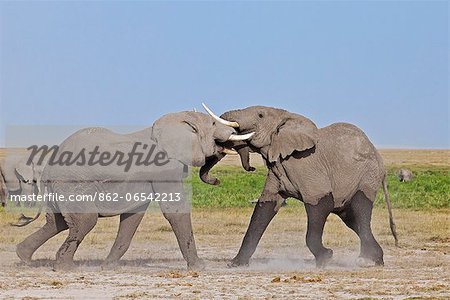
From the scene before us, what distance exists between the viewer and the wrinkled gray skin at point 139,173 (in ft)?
45.5

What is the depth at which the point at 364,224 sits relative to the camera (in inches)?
602

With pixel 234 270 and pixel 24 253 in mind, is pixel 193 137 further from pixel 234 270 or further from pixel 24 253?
pixel 24 253

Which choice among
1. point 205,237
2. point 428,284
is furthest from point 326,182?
point 205,237

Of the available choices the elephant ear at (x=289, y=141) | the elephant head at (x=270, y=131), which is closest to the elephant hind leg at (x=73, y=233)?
the elephant head at (x=270, y=131)

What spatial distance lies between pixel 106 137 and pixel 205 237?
21.9ft

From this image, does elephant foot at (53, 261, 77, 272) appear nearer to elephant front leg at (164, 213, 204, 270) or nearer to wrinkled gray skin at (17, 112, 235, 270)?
wrinkled gray skin at (17, 112, 235, 270)

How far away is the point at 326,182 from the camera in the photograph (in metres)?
14.8

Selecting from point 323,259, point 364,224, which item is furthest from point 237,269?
point 364,224

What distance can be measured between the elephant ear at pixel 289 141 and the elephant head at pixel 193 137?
492 millimetres

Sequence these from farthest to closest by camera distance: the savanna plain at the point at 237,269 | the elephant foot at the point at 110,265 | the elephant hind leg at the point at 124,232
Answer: the elephant hind leg at the point at 124,232
the elephant foot at the point at 110,265
the savanna plain at the point at 237,269

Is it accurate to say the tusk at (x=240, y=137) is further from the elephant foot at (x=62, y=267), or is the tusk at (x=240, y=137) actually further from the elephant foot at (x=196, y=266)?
the elephant foot at (x=62, y=267)

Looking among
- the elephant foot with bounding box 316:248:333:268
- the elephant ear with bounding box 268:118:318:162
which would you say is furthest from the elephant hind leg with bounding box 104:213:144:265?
the elephant foot with bounding box 316:248:333:268

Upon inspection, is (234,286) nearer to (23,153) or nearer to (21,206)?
(21,206)

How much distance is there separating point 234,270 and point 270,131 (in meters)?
2.27
